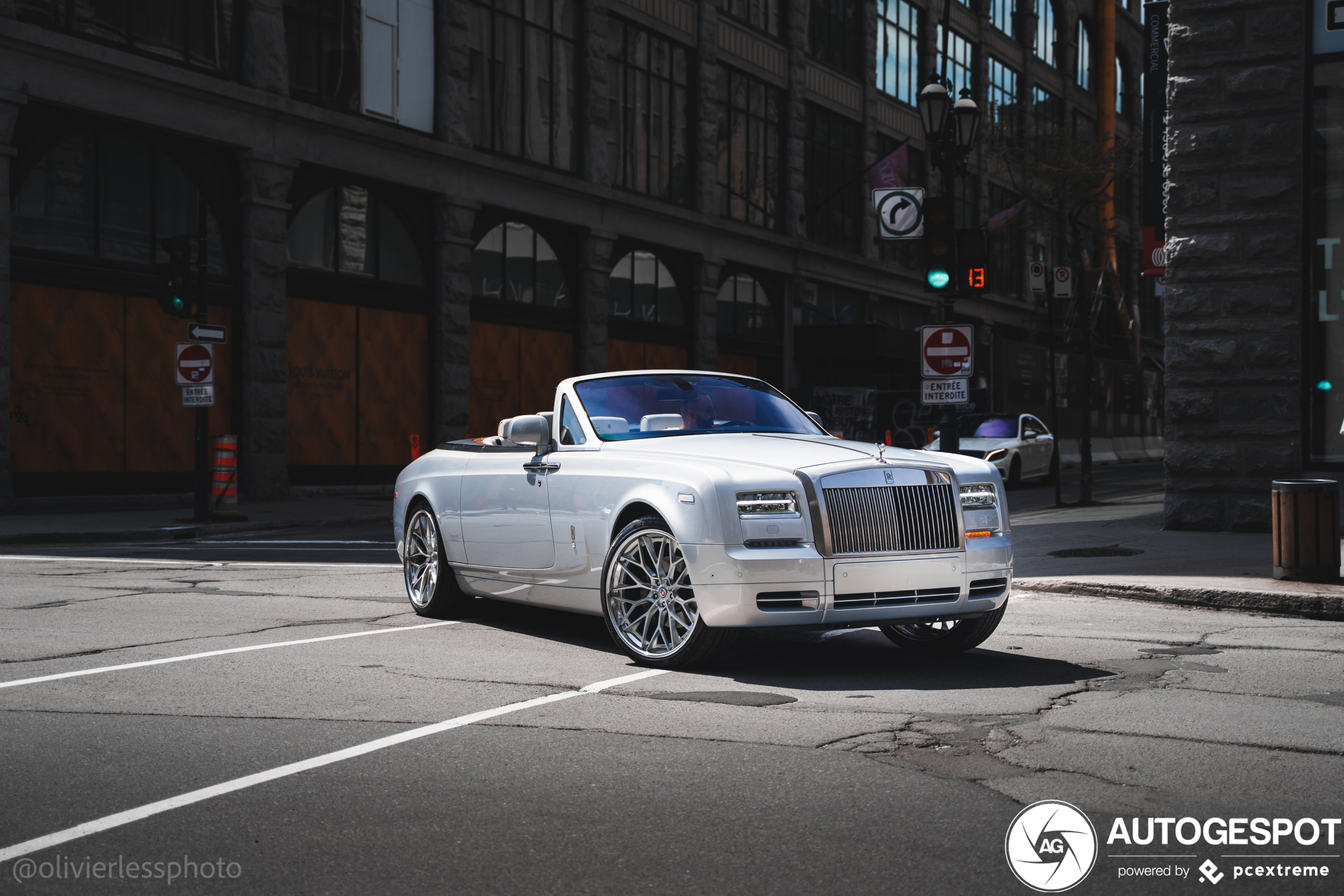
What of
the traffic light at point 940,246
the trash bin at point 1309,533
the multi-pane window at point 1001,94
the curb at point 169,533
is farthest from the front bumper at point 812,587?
the multi-pane window at point 1001,94

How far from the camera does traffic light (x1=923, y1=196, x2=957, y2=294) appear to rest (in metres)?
14.2

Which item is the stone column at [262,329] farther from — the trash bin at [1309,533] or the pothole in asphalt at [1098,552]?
the trash bin at [1309,533]

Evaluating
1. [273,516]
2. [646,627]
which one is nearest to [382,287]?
[273,516]

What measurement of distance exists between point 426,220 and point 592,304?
17.2 feet

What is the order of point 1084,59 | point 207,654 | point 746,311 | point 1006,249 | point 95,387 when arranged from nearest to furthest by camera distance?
1. point 207,654
2. point 95,387
3. point 746,311
4. point 1006,249
5. point 1084,59

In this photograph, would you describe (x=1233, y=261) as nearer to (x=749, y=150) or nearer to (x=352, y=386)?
(x=352, y=386)

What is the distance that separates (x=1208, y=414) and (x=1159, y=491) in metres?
10.3

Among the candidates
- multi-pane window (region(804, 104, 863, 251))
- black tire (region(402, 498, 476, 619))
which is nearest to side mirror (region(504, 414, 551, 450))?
black tire (region(402, 498, 476, 619))

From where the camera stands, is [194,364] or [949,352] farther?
[194,364]

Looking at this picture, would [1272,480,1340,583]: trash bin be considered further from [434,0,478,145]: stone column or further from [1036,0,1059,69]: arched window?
[1036,0,1059,69]: arched window

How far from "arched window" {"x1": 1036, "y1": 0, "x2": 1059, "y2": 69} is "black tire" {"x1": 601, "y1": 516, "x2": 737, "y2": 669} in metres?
55.4

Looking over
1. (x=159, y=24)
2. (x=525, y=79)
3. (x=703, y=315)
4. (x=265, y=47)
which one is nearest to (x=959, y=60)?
(x=703, y=315)

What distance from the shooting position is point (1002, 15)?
55.3m

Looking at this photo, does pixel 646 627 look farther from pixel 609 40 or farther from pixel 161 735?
pixel 609 40
